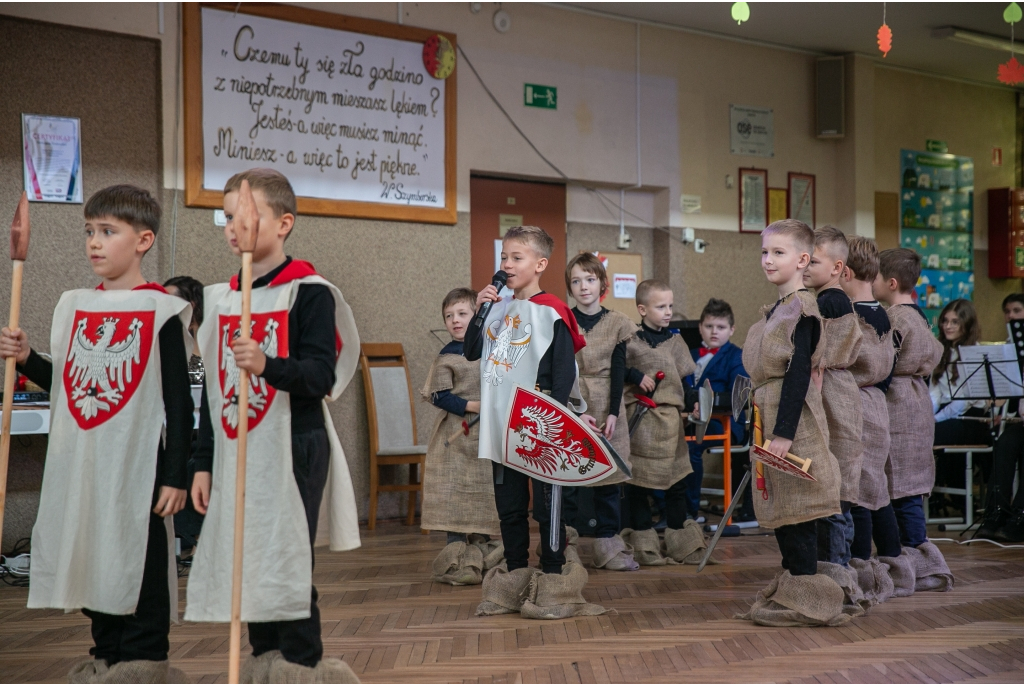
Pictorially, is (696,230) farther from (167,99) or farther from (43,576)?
(43,576)

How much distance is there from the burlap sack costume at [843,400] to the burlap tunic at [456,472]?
56.3 inches

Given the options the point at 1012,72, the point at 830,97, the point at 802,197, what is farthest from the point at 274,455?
the point at 830,97

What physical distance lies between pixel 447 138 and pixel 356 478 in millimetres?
2226

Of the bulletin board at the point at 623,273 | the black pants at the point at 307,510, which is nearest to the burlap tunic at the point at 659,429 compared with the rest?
the bulletin board at the point at 623,273

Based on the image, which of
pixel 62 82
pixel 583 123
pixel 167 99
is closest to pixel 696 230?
pixel 583 123

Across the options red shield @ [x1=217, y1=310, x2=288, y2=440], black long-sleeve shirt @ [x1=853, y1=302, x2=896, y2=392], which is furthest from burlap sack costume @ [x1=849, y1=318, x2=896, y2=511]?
red shield @ [x1=217, y1=310, x2=288, y2=440]

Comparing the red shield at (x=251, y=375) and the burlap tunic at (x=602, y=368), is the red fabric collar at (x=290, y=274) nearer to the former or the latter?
the red shield at (x=251, y=375)

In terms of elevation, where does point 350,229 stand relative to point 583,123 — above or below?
below

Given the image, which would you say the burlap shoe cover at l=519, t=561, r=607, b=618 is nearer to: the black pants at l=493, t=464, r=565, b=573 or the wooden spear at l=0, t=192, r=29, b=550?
the black pants at l=493, t=464, r=565, b=573

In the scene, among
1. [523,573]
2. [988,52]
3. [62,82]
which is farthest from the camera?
[988,52]

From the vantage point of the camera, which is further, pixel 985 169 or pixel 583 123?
pixel 985 169

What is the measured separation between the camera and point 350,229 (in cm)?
591

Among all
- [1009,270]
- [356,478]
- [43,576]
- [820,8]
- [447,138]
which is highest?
[820,8]

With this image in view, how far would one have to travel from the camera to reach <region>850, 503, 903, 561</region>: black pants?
12.4 feet
